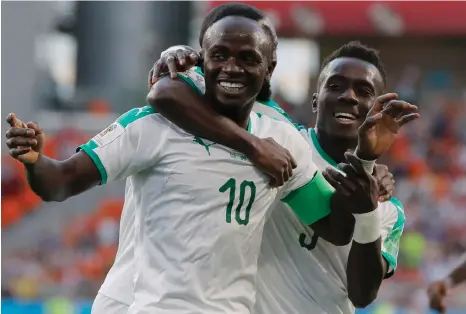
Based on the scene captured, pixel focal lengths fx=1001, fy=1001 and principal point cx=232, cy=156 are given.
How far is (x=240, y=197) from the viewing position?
342 centimetres

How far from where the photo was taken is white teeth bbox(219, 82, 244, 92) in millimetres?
3348

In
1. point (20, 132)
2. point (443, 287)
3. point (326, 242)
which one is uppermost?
point (20, 132)

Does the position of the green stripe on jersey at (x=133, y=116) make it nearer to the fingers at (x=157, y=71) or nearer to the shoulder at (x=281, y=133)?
the fingers at (x=157, y=71)

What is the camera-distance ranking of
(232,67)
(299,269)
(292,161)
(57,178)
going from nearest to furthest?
(57,178) → (232,67) → (292,161) → (299,269)

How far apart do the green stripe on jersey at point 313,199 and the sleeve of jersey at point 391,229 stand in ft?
1.27

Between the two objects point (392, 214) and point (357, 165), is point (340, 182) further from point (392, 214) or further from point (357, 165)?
point (392, 214)

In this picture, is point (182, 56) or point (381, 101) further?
point (182, 56)

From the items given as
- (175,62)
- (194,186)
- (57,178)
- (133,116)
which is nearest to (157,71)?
(175,62)

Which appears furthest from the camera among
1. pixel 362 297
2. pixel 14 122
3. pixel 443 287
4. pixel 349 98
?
pixel 443 287

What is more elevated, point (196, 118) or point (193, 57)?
point (193, 57)

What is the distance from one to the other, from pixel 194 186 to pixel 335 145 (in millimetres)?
936

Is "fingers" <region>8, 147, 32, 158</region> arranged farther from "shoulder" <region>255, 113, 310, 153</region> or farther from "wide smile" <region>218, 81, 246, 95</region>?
"shoulder" <region>255, 113, 310, 153</region>

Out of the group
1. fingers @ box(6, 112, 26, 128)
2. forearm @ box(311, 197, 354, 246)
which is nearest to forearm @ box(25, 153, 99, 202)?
fingers @ box(6, 112, 26, 128)

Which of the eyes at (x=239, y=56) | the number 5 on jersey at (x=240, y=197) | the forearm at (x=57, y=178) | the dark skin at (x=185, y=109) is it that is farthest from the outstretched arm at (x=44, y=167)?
the eyes at (x=239, y=56)
